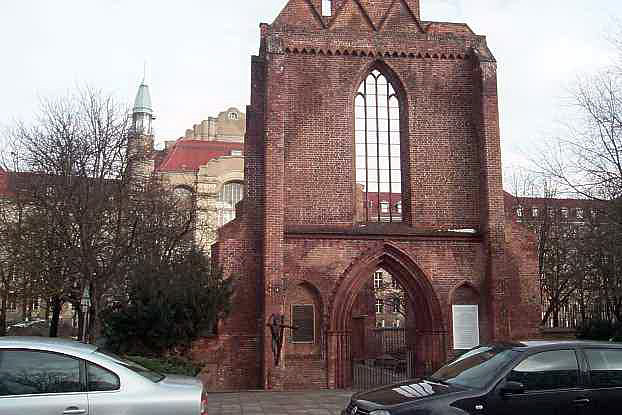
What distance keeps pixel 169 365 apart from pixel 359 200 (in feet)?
32.1

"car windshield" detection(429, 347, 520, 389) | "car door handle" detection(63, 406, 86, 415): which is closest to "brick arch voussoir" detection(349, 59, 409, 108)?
"car windshield" detection(429, 347, 520, 389)

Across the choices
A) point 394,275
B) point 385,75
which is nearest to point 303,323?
point 394,275

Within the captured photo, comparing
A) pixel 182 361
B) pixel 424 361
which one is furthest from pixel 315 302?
pixel 182 361

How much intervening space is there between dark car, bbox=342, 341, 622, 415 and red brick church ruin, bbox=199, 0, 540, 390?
10456 mm

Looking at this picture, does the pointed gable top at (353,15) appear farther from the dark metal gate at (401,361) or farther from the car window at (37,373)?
Answer: the car window at (37,373)

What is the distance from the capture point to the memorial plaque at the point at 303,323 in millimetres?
18109

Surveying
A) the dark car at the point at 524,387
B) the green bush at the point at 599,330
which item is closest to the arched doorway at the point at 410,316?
the green bush at the point at 599,330

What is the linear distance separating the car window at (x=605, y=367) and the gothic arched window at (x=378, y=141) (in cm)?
1263

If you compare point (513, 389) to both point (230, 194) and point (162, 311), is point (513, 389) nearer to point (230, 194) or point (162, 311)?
point (162, 311)

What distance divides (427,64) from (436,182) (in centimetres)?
372

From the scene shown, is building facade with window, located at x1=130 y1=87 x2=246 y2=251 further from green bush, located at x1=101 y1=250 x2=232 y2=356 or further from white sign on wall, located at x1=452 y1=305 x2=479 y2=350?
green bush, located at x1=101 y1=250 x2=232 y2=356

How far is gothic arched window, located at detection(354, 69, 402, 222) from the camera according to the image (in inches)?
785

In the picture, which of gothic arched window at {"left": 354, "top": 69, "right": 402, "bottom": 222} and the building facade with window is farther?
the building facade with window

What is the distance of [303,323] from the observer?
59.8 feet
